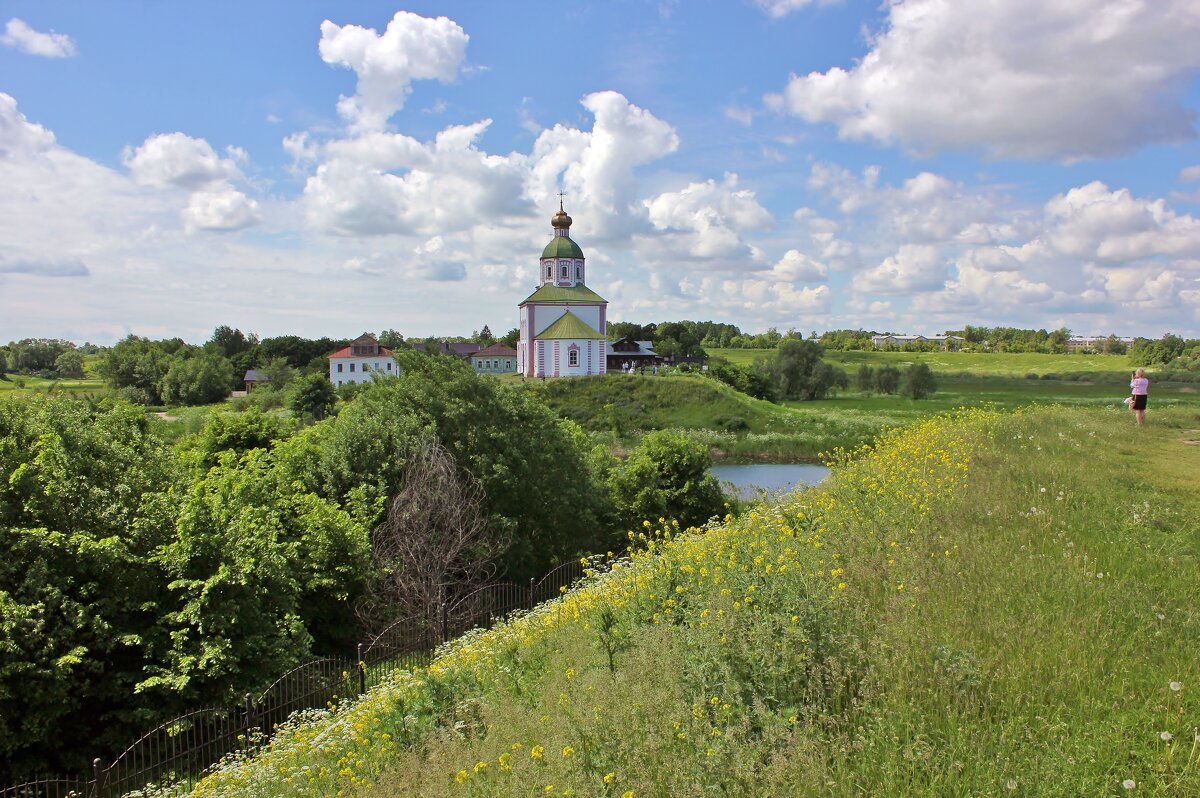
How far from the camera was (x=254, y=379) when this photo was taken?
98938mm

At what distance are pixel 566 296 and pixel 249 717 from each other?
235 feet

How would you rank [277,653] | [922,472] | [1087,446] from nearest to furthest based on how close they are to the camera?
[922,472] < [277,653] < [1087,446]

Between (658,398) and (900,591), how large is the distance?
62.9 metres

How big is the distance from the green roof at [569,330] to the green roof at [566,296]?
1.77m

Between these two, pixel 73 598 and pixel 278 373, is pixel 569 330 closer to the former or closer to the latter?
pixel 278 373

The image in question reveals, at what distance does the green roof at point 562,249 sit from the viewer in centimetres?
8269

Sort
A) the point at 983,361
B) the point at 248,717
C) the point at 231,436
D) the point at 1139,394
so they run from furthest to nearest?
the point at 983,361 → the point at 231,436 → the point at 1139,394 → the point at 248,717

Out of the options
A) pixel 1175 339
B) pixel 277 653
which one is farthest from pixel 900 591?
pixel 1175 339

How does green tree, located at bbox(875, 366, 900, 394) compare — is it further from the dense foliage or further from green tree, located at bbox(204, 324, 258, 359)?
green tree, located at bbox(204, 324, 258, 359)

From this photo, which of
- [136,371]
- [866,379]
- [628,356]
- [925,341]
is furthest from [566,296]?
[925,341]

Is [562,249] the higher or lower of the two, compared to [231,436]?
higher

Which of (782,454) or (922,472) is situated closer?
(922,472)

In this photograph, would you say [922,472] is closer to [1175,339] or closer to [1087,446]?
[1087,446]

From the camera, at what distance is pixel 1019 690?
15.4ft
